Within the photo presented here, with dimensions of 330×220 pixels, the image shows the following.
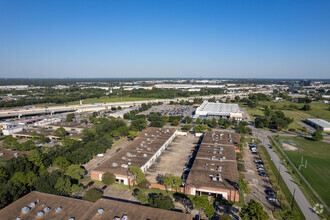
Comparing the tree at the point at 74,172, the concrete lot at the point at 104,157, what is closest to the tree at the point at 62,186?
the tree at the point at 74,172

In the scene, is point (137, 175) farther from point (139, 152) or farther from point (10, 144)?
point (10, 144)

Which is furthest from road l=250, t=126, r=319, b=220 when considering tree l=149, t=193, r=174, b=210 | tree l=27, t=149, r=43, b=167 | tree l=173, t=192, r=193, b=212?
tree l=27, t=149, r=43, b=167

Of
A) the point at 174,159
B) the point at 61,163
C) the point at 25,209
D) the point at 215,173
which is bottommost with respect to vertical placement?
the point at 174,159

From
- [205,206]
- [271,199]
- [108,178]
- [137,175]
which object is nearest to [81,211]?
[108,178]

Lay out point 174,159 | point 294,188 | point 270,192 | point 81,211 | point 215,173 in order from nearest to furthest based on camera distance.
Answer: point 81,211
point 270,192
point 294,188
point 215,173
point 174,159

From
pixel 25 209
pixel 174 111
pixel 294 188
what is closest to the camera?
pixel 25 209

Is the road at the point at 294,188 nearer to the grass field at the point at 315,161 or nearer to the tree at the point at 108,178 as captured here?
the grass field at the point at 315,161

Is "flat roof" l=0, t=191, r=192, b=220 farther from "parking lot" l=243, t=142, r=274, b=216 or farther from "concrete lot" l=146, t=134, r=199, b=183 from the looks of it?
"parking lot" l=243, t=142, r=274, b=216
